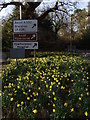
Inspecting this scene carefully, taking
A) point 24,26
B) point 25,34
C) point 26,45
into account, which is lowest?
point 26,45

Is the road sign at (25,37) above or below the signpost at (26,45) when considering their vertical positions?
above

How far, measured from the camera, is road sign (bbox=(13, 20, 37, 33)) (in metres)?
8.41

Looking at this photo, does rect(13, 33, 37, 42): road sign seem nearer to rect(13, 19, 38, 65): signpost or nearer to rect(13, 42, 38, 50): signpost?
rect(13, 19, 38, 65): signpost

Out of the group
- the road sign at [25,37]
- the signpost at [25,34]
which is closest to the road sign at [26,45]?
the signpost at [25,34]

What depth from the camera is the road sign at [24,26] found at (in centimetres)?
841

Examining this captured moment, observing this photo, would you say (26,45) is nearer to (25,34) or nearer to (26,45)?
(26,45)

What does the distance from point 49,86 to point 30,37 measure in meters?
4.11

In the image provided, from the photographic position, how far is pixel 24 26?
849cm

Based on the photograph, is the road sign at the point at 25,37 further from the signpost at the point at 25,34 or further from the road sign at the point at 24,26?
the road sign at the point at 24,26

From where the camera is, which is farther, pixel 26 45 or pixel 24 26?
pixel 26 45

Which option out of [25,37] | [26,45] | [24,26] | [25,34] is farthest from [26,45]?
[24,26]

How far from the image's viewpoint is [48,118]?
3.47 metres

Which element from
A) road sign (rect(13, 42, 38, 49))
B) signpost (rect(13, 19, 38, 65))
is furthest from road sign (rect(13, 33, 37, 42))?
road sign (rect(13, 42, 38, 49))

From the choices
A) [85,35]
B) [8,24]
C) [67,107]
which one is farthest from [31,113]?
[85,35]
